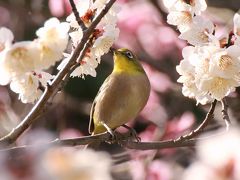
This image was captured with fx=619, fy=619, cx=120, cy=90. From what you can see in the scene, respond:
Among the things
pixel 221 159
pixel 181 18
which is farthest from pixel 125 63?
pixel 221 159

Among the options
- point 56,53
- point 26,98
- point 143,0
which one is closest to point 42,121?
point 143,0

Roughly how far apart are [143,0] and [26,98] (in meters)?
2.74

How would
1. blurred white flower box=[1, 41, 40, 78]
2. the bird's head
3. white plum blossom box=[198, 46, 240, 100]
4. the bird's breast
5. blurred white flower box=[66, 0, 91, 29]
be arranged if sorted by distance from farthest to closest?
the bird's head < the bird's breast < blurred white flower box=[66, 0, 91, 29] < white plum blossom box=[198, 46, 240, 100] < blurred white flower box=[1, 41, 40, 78]

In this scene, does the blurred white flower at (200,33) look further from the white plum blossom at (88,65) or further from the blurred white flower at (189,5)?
the white plum blossom at (88,65)

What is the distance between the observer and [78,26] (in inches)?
68.9

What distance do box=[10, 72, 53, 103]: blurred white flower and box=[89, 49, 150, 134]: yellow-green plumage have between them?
0.96 metres

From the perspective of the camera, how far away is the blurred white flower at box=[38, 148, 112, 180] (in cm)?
76

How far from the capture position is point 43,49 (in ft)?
5.01

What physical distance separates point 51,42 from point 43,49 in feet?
0.09

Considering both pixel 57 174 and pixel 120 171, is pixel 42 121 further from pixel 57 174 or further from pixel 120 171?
pixel 57 174

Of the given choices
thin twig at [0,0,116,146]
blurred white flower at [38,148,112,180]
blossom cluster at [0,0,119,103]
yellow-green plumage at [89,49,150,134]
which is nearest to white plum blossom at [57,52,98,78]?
blossom cluster at [0,0,119,103]

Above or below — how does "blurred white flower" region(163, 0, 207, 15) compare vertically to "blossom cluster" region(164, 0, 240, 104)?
above

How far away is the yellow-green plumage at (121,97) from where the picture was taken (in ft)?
8.97

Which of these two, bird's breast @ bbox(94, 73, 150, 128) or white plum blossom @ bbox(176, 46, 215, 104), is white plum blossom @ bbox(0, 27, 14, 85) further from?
bird's breast @ bbox(94, 73, 150, 128)
